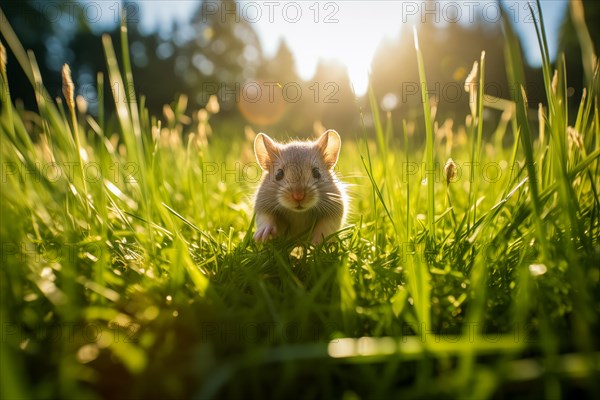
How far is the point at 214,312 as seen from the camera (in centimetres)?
128

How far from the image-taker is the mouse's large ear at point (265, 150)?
10.4 feet

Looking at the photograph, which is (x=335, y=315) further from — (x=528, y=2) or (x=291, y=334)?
(x=528, y=2)

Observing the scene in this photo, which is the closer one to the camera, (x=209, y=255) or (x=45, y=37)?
(x=209, y=255)

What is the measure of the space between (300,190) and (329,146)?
717 mm

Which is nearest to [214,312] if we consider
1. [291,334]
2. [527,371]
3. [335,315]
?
[291,334]

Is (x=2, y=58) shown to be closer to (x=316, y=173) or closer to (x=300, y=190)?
(x=300, y=190)

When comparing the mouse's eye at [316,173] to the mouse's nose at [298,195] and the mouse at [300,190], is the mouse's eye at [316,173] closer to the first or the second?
the mouse at [300,190]

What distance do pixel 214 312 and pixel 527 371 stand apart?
0.93 meters

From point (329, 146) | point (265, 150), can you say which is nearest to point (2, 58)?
point (265, 150)

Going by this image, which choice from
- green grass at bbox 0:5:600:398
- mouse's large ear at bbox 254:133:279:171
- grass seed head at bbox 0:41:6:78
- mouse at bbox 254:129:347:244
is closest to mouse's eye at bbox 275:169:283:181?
mouse at bbox 254:129:347:244

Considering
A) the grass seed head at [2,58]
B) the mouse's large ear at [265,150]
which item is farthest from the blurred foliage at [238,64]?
the grass seed head at [2,58]

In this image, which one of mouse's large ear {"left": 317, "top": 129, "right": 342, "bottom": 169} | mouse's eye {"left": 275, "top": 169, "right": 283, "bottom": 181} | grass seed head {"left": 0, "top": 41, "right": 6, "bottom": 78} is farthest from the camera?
mouse's large ear {"left": 317, "top": 129, "right": 342, "bottom": 169}

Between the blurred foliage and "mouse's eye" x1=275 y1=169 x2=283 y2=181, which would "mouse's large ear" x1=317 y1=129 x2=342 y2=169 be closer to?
"mouse's eye" x1=275 y1=169 x2=283 y2=181

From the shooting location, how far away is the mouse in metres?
2.73
